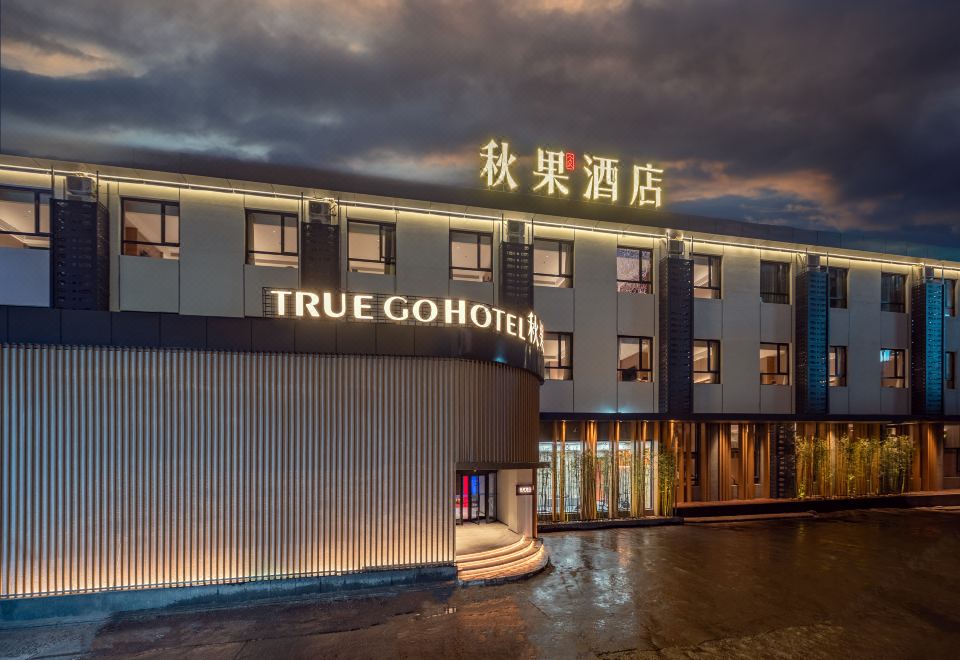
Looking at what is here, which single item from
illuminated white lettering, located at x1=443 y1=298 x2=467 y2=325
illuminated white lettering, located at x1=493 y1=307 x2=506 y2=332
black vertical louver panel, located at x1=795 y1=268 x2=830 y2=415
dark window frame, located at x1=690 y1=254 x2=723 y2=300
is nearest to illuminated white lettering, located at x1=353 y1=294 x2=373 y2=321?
illuminated white lettering, located at x1=443 y1=298 x2=467 y2=325

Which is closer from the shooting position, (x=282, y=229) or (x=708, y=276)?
(x=282, y=229)

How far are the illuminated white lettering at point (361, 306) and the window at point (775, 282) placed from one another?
736 inches

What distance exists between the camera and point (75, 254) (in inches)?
638

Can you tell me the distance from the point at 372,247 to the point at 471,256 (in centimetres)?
368

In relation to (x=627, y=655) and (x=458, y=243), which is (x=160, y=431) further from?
(x=458, y=243)

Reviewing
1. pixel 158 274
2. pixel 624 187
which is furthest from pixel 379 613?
pixel 624 187

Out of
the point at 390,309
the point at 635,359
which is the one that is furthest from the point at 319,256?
the point at 635,359

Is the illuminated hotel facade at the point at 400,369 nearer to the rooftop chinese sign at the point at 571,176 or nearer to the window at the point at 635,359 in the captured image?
the window at the point at 635,359

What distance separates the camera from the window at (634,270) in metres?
22.0

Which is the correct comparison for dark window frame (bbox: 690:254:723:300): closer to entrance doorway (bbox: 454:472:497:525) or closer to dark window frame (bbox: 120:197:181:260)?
entrance doorway (bbox: 454:472:497:525)

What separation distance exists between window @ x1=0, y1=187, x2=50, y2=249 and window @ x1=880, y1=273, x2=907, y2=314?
33.9 meters

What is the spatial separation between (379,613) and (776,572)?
10220 mm

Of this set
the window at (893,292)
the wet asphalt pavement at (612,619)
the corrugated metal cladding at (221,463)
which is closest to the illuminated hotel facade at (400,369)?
the corrugated metal cladding at (221,463)

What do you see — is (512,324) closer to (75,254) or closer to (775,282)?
(75,254)
